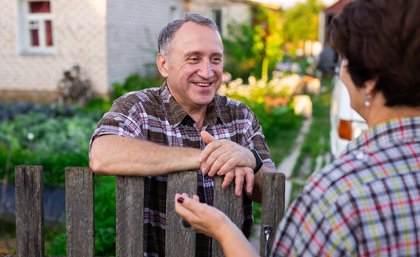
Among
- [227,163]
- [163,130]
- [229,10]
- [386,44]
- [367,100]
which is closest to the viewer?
[386,44]

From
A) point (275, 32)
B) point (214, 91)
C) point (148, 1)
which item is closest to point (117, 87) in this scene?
point (148, 1)

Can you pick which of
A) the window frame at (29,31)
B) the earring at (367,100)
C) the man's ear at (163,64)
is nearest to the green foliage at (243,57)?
the window frame at (29,31)

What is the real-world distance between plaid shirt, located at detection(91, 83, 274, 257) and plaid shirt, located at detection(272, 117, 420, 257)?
30.1 inches

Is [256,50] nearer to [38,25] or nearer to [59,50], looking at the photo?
[59,50]

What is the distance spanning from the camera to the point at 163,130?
1.97m

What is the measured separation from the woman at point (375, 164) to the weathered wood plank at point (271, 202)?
43 cm

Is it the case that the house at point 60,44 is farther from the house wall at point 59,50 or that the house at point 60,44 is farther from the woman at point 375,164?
the woman at point 375,164

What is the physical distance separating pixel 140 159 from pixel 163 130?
11.9 inches

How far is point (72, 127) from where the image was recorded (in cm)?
739

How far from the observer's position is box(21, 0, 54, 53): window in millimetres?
12338

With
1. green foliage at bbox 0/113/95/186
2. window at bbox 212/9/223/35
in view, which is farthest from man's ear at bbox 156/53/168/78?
window at bbox 212/9/223/35

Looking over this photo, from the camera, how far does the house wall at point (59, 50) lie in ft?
A: 38.5

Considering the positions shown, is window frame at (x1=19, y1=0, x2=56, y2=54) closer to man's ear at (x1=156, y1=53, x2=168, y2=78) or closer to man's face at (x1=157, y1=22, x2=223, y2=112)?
man's ear at (x1=156, y1=53, x2=168, y2=78)

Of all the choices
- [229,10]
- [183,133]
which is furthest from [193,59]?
[229,10]
